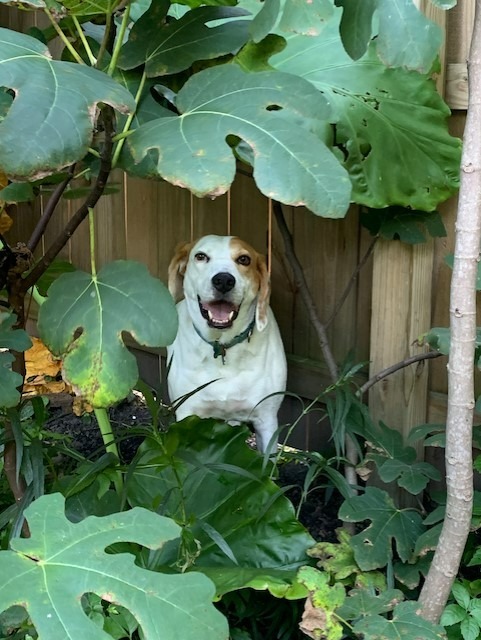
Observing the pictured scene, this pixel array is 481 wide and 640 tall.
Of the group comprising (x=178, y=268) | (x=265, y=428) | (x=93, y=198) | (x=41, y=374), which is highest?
(x=93, y=198)

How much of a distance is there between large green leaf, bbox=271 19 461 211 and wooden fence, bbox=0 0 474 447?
11cm

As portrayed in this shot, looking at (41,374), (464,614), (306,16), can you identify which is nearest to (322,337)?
(464,614)

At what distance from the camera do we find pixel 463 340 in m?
1.23

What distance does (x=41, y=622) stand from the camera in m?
0.97

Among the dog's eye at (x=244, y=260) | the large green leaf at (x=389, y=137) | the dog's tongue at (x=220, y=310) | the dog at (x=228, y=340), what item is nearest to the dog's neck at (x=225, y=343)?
the dog at (x=228, y=340)

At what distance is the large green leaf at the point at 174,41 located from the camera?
1423 millimetres

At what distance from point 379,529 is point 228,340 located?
38.9 inches

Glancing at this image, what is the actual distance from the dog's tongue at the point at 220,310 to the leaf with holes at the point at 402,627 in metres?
1.27

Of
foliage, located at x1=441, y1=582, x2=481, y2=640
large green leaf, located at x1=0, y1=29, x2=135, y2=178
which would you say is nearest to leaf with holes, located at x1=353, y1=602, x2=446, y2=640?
foliage, located at x1=441, y1=582, x2=481, y2=640

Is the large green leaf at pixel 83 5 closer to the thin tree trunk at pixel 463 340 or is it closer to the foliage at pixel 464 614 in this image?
the thin tree trunk at pixel 463 340

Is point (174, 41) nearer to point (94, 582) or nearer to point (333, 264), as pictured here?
point (94, 582)

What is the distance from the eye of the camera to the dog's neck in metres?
2.54

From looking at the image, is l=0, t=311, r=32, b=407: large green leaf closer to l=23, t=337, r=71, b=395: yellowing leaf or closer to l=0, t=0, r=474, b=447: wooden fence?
l=0, t=0, r=474, b=447: wooden fence

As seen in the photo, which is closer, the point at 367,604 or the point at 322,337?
the point at 367,604
